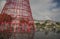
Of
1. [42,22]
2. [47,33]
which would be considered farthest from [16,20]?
[47,33]

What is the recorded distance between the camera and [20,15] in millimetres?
3725

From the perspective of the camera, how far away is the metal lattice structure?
12.1ft

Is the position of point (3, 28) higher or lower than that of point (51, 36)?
higher

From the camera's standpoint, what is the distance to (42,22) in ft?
14.2

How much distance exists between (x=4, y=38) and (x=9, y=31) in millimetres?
159

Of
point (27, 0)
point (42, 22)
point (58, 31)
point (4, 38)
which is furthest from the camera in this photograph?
point (58, 31)

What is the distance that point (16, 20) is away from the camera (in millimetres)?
3732

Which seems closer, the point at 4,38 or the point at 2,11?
the point at 4,38

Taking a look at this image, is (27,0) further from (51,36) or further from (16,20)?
(51,36)

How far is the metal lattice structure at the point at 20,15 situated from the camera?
3.70m

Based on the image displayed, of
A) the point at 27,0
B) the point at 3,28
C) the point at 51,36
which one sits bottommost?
the point at 51,36

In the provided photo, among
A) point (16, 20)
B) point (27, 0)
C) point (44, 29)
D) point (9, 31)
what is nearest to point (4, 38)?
point (9, 31)

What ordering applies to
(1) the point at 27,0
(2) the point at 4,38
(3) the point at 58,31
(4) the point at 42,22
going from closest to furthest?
(2) the point at 4,38, (1) the point at 27,0, (4) the point at 42,22, (3) the point at 58,31

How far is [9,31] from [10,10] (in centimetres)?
42
